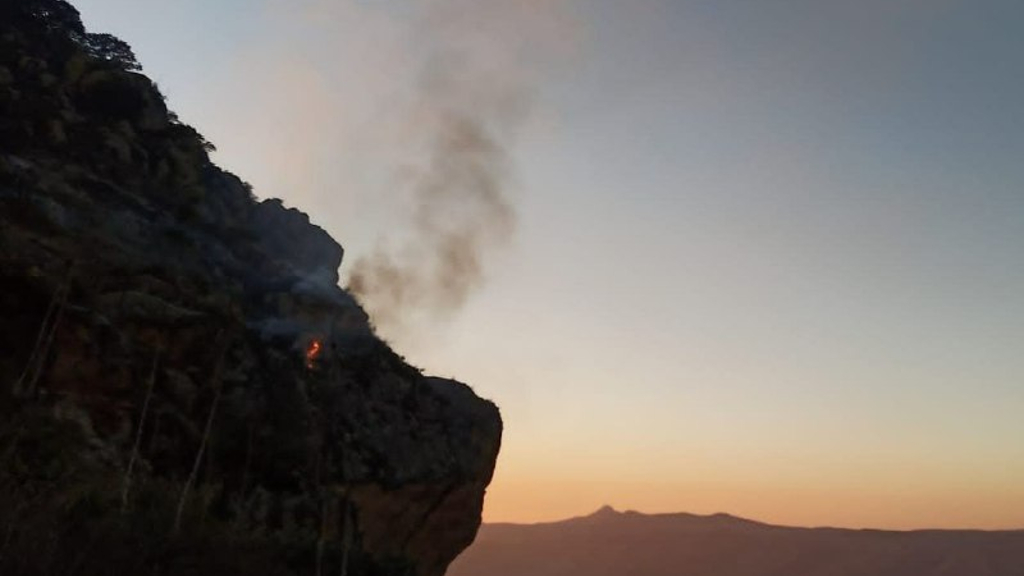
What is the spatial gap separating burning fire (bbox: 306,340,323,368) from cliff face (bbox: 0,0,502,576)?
0.28ft

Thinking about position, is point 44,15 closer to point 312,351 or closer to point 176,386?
point 312,351

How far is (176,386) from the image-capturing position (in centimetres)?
2530

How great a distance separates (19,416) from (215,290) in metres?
9.11

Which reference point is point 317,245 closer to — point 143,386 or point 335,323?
point 335,323

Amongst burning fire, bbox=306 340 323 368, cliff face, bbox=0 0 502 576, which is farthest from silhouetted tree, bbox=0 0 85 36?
burning fire, bbox=306 340 323 368

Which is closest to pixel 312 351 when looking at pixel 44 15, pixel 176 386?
pixel 176 386

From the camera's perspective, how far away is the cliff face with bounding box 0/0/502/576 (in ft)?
63.4

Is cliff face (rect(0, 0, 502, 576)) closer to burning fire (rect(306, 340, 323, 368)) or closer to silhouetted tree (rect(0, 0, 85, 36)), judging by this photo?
burning fire (rect(306, 340, 323, 368))

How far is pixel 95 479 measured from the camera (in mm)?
19844

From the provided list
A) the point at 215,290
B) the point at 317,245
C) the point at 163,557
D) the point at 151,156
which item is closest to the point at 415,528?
the point at 215,290

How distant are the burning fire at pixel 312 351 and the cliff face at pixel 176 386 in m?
0.09

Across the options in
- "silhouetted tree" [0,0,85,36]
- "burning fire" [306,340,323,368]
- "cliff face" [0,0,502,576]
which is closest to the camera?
"cliff face" [0,0,502,576]

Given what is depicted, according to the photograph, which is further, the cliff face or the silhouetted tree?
the silhouetted tree

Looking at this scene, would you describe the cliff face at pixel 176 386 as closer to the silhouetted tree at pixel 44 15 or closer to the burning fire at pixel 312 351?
the burning fire at pixel 312 351
